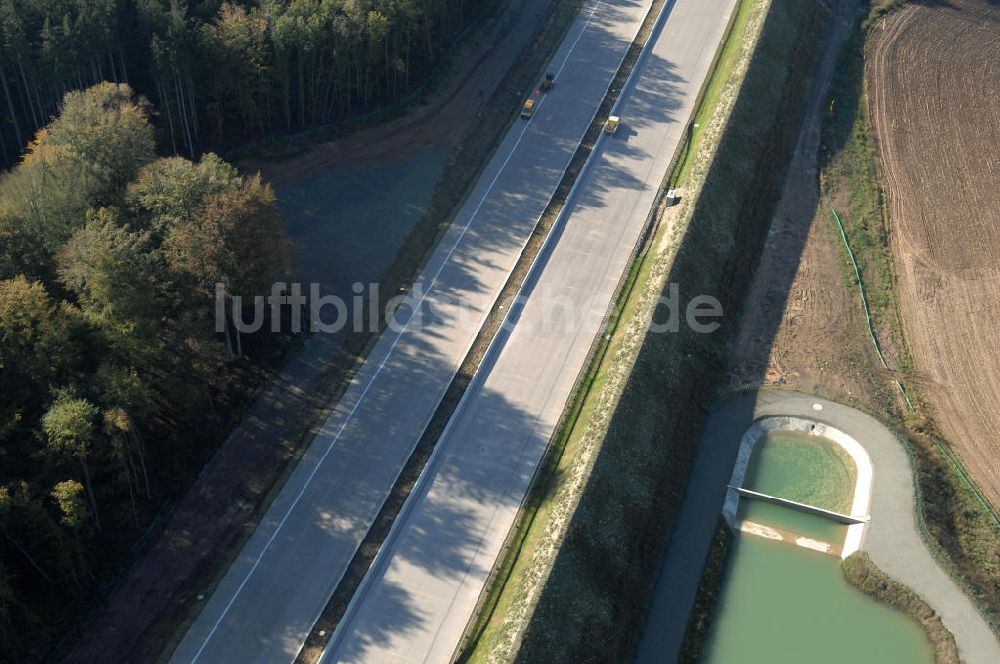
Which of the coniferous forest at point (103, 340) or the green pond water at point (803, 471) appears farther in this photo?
the green pond water at point (803, 471)

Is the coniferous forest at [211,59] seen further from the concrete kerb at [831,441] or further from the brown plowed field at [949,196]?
the brown plowed field at [949,196]

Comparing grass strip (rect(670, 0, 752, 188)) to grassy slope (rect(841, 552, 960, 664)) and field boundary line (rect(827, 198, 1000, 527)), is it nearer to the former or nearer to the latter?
field boundary line (rect(827, 198, 1000, 527))

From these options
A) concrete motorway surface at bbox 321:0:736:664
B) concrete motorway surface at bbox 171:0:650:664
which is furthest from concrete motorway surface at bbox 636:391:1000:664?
concrete motorway surface at bbox 171:0:650:664

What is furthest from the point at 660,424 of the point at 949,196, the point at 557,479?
the point at 949,196

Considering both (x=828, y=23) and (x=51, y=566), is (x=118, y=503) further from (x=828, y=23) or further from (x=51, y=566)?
(x=828, y=23)

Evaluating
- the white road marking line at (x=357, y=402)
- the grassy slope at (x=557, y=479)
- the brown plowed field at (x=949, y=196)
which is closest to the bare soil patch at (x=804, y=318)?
the brown plowed field at (x=949, y=196)

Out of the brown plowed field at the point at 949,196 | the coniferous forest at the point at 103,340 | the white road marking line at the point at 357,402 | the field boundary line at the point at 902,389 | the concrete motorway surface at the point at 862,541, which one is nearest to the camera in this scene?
the coniferous forest at the point at 103,340

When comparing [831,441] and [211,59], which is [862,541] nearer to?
[831,441]
